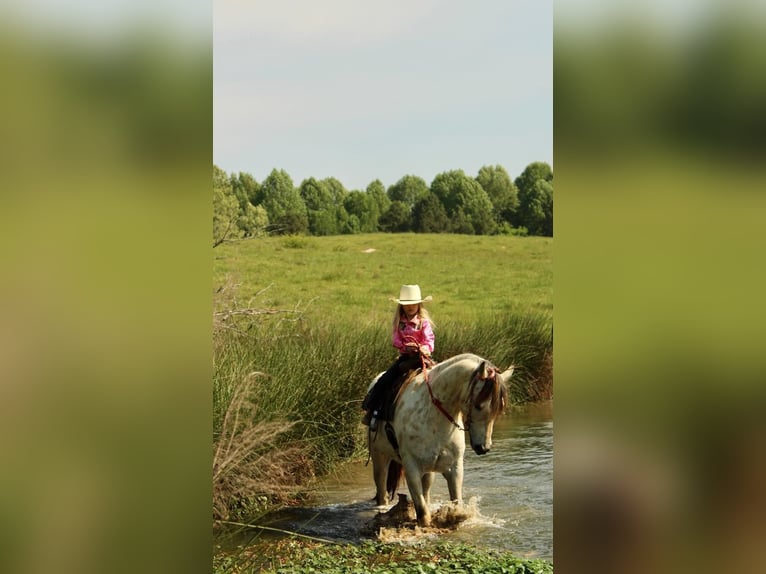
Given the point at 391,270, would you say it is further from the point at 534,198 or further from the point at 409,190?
the point at 534,198

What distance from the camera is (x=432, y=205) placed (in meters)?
27.8

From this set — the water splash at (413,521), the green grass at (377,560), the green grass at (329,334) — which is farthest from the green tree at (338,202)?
the green grass at (377,560)

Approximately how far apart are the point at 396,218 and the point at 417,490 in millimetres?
20424

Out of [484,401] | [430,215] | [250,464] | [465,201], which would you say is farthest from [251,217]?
[484,401]

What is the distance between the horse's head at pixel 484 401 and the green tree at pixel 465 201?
20771 mm

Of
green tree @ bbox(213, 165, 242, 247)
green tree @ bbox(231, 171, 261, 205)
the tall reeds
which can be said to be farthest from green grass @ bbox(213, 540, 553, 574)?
green tree @ bbox(231, 171, 261, 205)

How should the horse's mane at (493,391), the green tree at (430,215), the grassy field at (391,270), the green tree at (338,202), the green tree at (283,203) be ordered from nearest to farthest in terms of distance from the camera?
the horse's mane at (493,391) → the grassy field at (391,270) → the green tree at (283,203) → the green tree at (338,202) → the green tree at (430,215)

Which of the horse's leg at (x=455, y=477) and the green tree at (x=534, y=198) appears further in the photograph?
the green tree at (x=534, y=198)

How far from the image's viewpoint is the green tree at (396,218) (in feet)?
89.2

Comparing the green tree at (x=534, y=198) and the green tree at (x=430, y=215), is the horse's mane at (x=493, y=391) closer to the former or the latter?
the green tree at (x=534, y=198)
